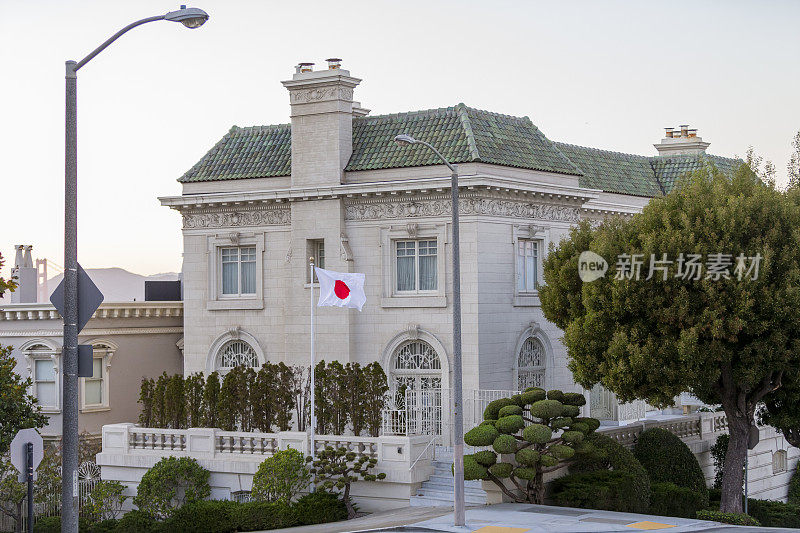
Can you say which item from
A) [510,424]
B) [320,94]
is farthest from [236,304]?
[510,424]

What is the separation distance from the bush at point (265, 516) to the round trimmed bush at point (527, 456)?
586cm

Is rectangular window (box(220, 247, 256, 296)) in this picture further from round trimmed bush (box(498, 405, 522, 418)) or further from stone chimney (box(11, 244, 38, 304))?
round trimmed bush (box(498, 405, 522, 418))

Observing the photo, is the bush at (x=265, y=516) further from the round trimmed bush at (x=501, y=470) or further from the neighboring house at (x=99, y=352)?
the neighboring house at (x=99, y=352)

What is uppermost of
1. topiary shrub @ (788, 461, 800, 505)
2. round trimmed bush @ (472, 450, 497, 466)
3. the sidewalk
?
round trimmed bush @ (472, 450, 497, 466)

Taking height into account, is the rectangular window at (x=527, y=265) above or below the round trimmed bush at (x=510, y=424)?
above

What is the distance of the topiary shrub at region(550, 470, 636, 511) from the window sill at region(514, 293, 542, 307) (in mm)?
7632

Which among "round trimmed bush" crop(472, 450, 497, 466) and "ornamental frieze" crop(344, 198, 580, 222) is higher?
"ornamental frieze" crop(344, 198, 580, 222)

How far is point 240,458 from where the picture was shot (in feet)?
101

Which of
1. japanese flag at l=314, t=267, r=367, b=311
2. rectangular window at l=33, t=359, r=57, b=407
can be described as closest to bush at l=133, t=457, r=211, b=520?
japanese flag at l=314, t=267, r=367, b=311

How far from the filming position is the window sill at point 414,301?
111 feet

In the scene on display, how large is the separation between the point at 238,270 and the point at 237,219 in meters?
1.77

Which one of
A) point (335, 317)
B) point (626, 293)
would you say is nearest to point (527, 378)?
point (335, 317)

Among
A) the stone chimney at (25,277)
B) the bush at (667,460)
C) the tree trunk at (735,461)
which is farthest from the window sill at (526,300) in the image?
the stone chimney at (25,277)

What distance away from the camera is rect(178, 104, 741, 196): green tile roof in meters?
34.8
